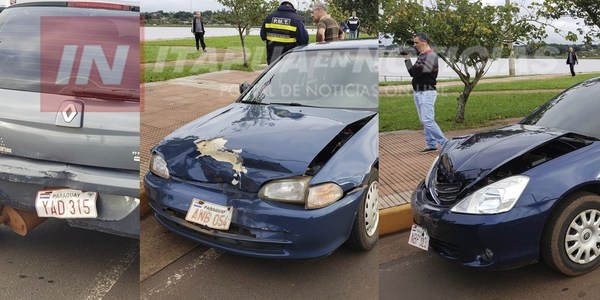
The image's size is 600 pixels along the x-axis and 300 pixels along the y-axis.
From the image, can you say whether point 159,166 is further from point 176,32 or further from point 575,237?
point 575,237

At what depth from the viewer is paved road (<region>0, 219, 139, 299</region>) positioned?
2.26 m

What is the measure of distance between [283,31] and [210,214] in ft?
3.47

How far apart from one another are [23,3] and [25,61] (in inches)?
18.6

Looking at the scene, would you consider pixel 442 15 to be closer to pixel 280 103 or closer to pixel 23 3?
pixel 280 103

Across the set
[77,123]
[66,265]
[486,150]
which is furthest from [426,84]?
[66,265]

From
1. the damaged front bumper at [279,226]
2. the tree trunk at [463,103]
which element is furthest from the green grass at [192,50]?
the tree trunk at [463,103]

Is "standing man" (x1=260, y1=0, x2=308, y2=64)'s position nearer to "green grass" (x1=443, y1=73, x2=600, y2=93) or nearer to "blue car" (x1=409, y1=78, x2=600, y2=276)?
"blue car" (x1=409, y1=78, x2=600, y2=276)

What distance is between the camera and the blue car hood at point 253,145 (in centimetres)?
176

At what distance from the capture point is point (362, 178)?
5.71 ft

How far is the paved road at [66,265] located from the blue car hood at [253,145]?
0.75m

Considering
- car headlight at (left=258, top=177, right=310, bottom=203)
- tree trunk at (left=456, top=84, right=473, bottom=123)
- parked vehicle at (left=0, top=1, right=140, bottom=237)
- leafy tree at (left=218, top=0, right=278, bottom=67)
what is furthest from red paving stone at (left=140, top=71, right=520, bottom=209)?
tree trunk at (left=456, top=84, right=473, bottom=123)

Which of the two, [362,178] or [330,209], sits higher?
[362,178]

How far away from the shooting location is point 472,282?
2.31m

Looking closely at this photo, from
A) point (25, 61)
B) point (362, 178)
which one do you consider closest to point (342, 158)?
point (362, 178)
